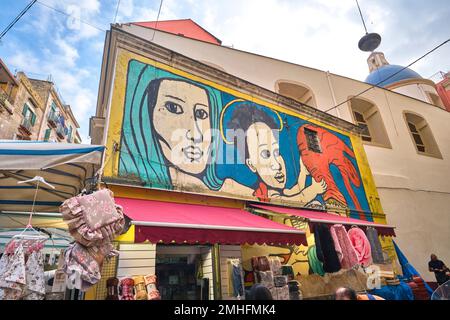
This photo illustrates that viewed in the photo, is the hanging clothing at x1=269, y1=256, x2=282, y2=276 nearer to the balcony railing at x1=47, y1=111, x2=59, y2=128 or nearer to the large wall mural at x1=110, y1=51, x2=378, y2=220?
the large wall mural at x1=110, y1=51, x2=378, y2=220

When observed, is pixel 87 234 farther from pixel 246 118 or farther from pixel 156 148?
pixel 246 118

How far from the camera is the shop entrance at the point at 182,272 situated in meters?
5.32

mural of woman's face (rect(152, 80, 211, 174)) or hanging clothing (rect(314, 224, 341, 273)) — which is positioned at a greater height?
mural of woman's face (rect(152, 80, 211, 174))

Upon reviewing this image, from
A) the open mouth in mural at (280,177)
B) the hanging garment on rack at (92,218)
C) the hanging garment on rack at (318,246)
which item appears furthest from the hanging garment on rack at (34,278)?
the open mouth in mural at (280,177)

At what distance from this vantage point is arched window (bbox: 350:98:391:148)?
541 inches

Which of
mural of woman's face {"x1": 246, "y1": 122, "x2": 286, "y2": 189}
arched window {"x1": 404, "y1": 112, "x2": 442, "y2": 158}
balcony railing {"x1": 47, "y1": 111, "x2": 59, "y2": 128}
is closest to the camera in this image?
mural of woman's face {"x1": 246, "y1": 122, "x2": 286, "y2": 189}

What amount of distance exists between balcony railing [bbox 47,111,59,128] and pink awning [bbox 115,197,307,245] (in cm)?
2554

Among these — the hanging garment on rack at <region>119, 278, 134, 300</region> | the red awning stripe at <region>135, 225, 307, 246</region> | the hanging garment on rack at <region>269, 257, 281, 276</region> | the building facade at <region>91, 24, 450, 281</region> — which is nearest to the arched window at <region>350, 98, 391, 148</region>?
the building facade at <region>91, 24, 450, 281</region>

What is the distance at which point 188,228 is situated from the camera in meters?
3.60

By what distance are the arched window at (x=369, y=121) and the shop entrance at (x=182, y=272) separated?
11.9 m

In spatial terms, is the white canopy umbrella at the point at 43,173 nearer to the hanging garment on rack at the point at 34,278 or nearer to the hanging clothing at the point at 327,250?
the hanging garment on rack at the point at 34,278

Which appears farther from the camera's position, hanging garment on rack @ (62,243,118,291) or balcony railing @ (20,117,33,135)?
balcony railing @ (20,117,33,135)
